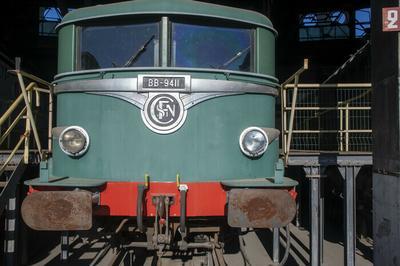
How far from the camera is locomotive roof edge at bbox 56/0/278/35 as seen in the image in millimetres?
4188

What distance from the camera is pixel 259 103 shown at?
14.6 ft

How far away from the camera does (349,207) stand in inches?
285

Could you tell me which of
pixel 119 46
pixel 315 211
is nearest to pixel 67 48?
pixel 119 46

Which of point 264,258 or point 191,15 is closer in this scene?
point 191,15

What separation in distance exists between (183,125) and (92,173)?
0.99 meters

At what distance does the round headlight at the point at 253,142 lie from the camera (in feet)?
13.7

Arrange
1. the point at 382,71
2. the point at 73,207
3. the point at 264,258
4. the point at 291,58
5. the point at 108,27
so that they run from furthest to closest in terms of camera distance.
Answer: the point at 291,58 < the point at 264,258 < the point at 382,71 < the point at 108,27 < the point at 73,207

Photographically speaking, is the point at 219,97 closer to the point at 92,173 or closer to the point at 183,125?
the point at 183,125

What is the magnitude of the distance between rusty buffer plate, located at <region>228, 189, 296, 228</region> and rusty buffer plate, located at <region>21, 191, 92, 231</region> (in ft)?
3.92

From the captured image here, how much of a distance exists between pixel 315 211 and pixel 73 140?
461cm

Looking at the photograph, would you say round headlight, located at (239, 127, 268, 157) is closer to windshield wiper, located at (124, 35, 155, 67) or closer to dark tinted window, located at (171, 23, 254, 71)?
dark tinted window, located at (171, 23, 254, 71)

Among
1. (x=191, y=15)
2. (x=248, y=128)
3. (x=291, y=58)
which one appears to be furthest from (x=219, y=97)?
(x=291, y=58)

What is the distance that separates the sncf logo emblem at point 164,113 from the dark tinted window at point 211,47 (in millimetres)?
400

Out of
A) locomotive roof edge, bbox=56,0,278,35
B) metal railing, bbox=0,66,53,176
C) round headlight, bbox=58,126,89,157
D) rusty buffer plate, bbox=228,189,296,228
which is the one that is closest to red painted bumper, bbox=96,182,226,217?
rusty buffer plate, bbox=228,189,296,228
